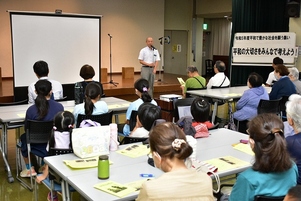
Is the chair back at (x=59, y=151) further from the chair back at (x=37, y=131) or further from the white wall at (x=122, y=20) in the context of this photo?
the white wall at (x=122, y=20)

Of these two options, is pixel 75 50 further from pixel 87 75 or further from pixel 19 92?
pixel 87 75

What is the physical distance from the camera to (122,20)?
12594 mm

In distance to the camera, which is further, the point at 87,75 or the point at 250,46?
the point at 250,46

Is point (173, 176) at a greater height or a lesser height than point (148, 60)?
A: lesser

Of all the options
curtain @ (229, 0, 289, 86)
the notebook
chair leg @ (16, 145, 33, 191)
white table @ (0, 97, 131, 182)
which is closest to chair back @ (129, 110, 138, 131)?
white table @ (0, 97, 131, 182)

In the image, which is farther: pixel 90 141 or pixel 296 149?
pixel 90 141

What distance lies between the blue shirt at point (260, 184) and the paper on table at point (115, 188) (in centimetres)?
58

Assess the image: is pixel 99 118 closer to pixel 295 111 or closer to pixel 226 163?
pixel 226 163

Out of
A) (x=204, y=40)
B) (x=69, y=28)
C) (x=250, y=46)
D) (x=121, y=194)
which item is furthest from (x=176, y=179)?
(x=204, y=40)

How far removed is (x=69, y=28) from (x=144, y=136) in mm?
5490

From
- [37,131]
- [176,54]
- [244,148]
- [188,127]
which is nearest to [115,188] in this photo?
[188,127]

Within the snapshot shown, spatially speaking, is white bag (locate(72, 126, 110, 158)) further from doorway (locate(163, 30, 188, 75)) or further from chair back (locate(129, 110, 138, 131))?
doorway (locate(163, 30, 188, 75))

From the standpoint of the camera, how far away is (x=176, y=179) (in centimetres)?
157

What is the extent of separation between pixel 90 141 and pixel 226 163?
0.99 m
